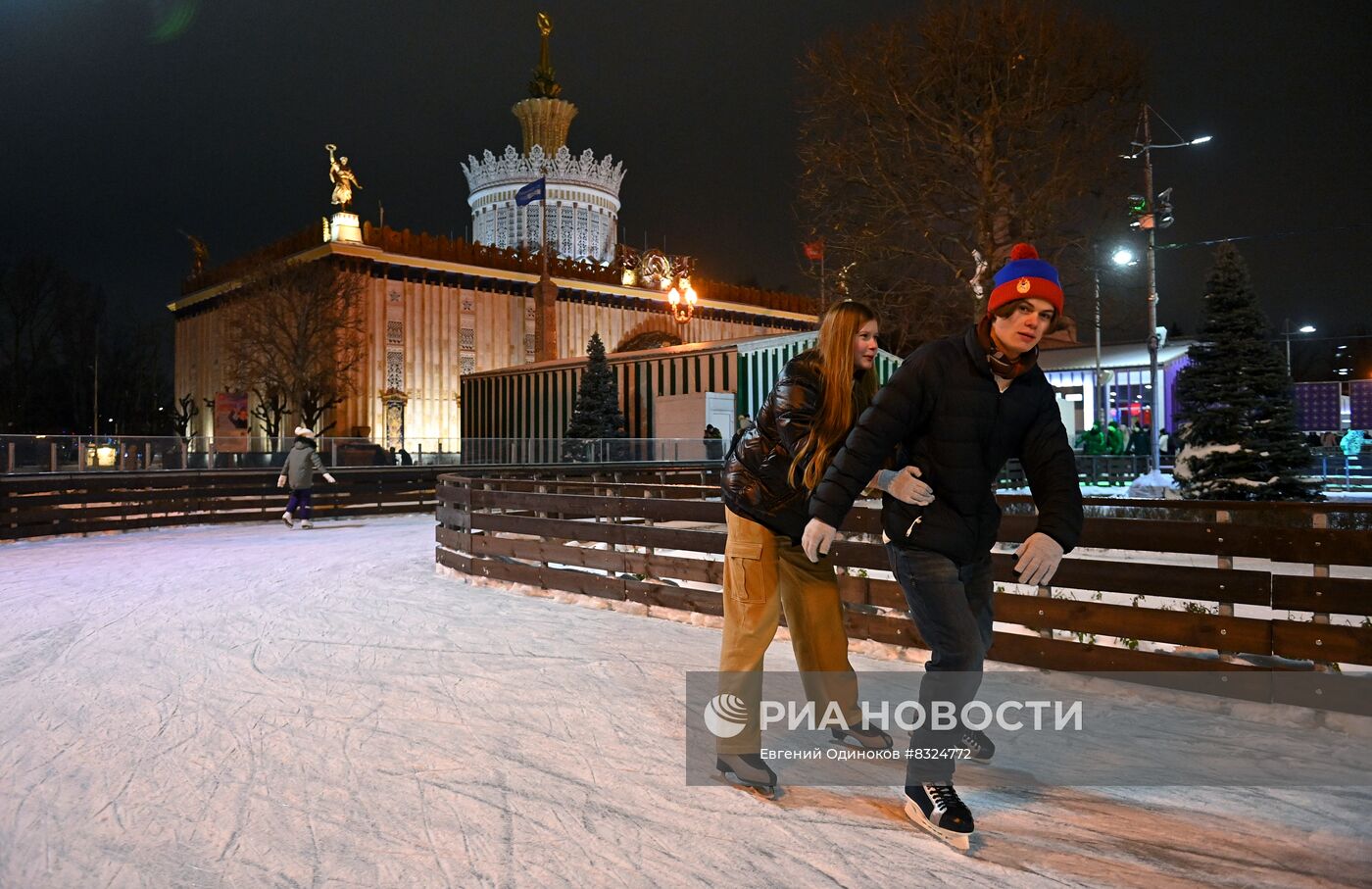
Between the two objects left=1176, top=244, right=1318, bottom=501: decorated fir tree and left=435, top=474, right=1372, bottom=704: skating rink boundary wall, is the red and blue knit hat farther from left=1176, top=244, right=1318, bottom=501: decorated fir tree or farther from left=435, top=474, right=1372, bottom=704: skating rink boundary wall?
left=1176, top=244, right=1318, bottom=501: decorated fir tree

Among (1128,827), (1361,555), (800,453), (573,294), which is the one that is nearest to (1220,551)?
(1361,555)

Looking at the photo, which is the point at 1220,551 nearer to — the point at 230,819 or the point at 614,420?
the point at 230,819

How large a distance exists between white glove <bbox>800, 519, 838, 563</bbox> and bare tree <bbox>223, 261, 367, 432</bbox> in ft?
117

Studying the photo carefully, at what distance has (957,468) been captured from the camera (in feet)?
9.66

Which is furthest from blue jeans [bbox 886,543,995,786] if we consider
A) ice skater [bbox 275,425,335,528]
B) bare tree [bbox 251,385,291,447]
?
bare tree [bbox 251,385,291,447]

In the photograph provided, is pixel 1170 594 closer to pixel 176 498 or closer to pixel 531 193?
pixel 176 498

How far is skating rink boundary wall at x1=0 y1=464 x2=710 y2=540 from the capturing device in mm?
14609

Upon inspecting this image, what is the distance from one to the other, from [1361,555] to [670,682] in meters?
3.44

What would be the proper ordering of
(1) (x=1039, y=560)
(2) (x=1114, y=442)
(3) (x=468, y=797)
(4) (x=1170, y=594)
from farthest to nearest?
(2) (x=1114, y=442), (4) (x=1170, y=594), (3) (x=468, y=797), (1) (x=1039, y=560)

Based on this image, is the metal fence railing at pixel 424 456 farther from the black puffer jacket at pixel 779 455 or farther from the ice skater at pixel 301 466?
the black puffer jacket at pixel 779 455

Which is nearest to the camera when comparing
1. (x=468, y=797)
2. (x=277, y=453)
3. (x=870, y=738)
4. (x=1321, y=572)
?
(x=468, y=797)

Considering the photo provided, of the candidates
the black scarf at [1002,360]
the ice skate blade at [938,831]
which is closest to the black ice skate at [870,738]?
the ice skate blade at [938,831]

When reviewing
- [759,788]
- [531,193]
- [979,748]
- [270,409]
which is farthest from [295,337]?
[979,748]

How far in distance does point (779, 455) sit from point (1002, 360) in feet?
2.87
